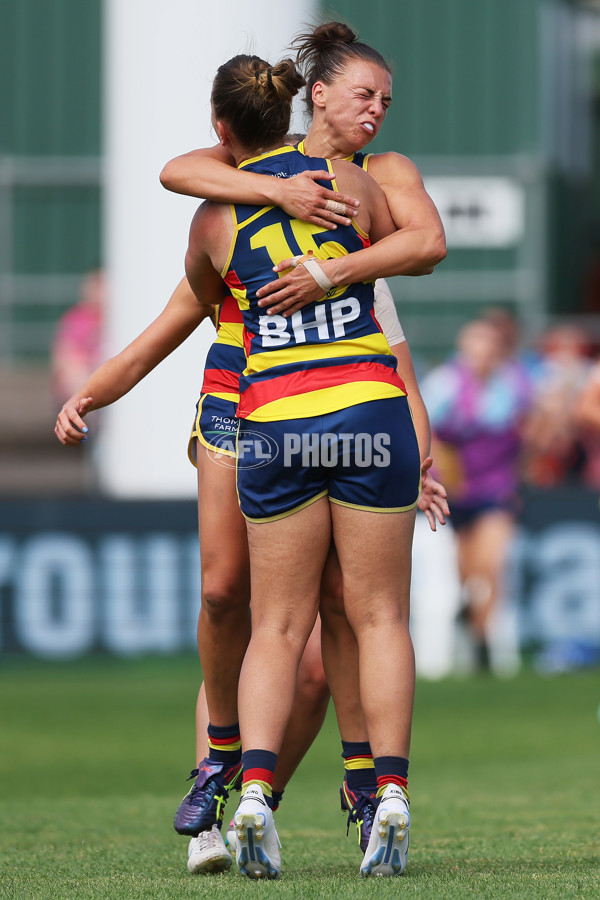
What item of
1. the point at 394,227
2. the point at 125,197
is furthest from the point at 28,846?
the point at 125,197

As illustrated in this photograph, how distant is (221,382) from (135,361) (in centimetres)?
28

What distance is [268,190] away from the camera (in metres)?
3.82

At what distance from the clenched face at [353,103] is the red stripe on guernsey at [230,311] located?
21.2 inches

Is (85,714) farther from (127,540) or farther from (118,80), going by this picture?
(118,80)

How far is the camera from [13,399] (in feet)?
52.5

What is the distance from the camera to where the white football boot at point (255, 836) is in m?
3.71

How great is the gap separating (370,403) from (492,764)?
12.7 feet

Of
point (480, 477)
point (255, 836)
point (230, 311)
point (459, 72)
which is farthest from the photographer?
point (459, 72)

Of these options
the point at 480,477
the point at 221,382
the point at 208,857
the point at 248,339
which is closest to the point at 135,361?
the point at 221,382

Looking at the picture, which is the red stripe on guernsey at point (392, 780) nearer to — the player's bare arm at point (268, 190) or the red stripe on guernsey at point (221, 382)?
the red stripe on guernsey at point (221, 382)

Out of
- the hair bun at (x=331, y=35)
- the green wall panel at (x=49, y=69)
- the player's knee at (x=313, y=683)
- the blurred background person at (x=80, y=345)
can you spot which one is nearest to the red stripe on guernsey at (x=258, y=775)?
the player's knee at (x=313, y=683)

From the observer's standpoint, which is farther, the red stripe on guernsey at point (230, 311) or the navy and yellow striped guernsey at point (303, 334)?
the red stripe on guernsey at point (230, 311)

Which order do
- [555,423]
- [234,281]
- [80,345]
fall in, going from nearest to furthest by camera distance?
[234,281], [555,423], [80,345]

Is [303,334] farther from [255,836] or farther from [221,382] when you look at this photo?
[255,836]
